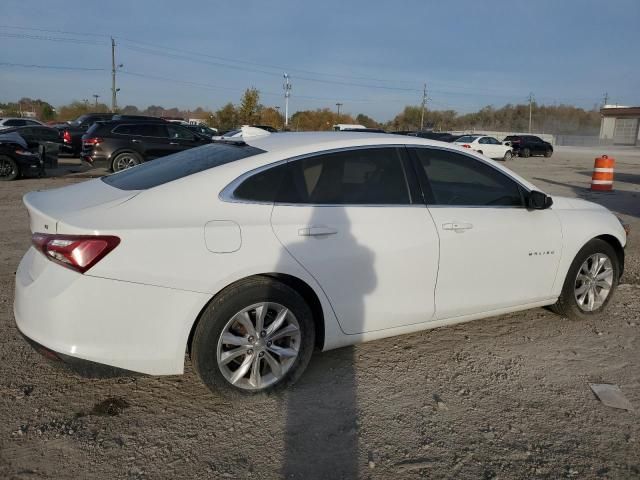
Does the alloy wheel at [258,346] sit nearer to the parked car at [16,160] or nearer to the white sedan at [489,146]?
the parked car at [16,160]

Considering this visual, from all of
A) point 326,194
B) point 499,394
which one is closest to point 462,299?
point 499,394

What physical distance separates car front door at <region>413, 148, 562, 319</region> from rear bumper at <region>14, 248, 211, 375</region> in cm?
174

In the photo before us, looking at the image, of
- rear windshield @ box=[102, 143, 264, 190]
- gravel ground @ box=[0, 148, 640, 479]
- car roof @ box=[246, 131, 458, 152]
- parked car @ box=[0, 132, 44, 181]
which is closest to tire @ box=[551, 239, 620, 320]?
gravel ground @ box=[0, 148, 640, 479]

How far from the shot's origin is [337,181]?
3.42m

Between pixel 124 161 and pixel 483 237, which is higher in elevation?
pixel 483 237

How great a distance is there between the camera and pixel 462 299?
3785 mm

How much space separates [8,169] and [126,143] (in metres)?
2.99

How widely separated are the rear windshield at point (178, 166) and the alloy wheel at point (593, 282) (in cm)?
301

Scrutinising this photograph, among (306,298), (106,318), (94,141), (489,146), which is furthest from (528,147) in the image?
(106,318)

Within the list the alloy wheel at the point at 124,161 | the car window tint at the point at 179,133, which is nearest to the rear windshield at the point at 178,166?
the alloy wheel at the point at 124,161

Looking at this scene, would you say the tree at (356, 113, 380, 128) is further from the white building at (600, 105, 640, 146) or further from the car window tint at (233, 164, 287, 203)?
the car window tint at (233, 164, 287, 203)

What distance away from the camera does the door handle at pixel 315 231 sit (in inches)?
124

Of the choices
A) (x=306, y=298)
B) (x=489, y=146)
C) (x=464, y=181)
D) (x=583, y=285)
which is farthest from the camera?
(x=489, y=146)

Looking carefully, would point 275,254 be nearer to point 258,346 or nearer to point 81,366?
point 258,346
